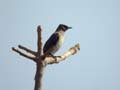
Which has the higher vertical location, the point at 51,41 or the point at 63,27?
the point at 63,27

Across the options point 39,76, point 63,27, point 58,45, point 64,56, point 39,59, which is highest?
point 63,27

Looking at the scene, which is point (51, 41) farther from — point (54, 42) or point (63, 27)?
point (63, 27)

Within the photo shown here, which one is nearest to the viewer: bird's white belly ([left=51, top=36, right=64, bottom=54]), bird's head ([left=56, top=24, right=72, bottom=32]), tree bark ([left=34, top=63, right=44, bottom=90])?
tree bark ([left=34, top=63, right=44, bottom=90])

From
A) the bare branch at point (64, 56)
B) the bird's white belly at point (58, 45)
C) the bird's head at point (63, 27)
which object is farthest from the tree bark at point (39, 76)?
the bird's head at point (63, 27)

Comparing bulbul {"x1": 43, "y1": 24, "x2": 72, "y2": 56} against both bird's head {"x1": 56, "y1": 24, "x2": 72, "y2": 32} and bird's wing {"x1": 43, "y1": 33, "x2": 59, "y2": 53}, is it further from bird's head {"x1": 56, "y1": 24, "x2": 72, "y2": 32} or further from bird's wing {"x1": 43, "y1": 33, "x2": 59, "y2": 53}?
bird's head {"x1": 56, "y1": 24, "x2": 72, "y2": 32}

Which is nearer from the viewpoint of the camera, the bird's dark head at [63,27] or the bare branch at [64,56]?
the bare branch at [64,56]

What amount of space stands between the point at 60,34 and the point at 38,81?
245 inches

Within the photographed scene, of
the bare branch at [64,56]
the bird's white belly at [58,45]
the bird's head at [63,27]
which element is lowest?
the bare branch at [64,56]

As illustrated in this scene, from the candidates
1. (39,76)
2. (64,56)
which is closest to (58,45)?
(64,56)

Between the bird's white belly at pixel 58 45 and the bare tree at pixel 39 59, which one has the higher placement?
the bird's white belly at pixel 58 45

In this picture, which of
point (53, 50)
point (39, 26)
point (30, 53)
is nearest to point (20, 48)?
point (30, 53)

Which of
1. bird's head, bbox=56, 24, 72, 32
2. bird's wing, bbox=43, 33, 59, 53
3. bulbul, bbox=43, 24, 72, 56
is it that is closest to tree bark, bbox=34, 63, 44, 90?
bulbul, bbox=43, 24, 72, 56

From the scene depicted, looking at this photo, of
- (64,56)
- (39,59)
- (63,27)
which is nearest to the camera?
(39,59)

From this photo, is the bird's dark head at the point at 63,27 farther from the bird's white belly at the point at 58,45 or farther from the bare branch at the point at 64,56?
the bare branch at the point at 64,56
